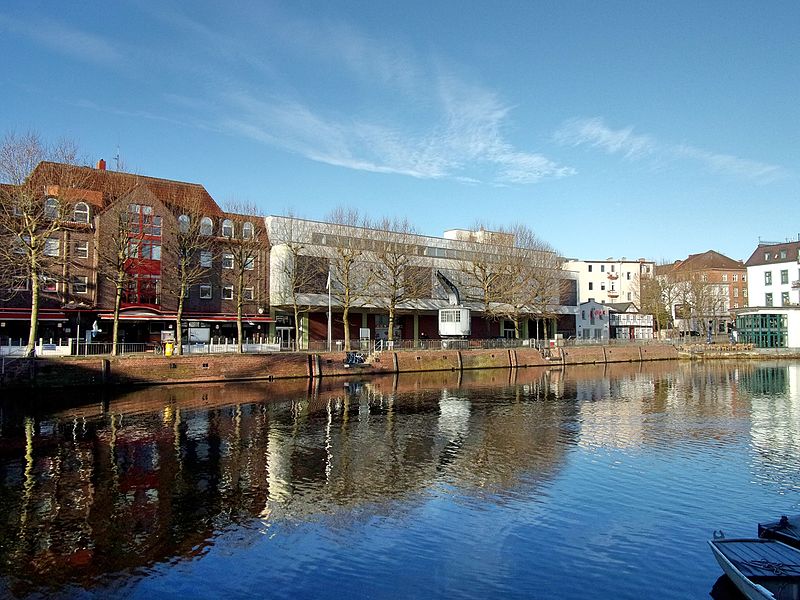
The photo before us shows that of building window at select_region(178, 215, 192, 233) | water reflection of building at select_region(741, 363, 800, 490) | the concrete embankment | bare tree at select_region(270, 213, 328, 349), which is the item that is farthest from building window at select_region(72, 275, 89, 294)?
water reflection of building at select_region(741, 363, 800, 490)

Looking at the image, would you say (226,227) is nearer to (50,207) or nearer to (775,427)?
(50,207)

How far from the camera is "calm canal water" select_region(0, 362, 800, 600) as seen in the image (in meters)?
10.9

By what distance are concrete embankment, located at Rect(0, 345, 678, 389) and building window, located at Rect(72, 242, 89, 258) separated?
1527cm

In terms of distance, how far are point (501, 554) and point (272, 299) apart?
5116 centimetres

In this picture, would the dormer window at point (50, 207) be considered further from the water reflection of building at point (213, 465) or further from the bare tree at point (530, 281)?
the bare tree at point (530, 281)

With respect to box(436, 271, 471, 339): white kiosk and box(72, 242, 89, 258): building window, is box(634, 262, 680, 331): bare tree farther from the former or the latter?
box(72, 242, 89, 258): building window

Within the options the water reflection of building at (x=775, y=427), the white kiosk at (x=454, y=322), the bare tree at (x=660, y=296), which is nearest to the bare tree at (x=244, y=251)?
the white kiosk at (x=454, y=322)

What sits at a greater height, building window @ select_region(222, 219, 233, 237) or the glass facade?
building window @ select_region(222, 219, 233, 237)

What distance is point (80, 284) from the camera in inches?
2010

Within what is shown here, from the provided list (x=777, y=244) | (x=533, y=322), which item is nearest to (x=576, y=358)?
(x=533, y=322)

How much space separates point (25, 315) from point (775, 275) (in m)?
94.4

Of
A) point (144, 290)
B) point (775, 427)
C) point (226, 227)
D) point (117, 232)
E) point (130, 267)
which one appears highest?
point (226, 227)

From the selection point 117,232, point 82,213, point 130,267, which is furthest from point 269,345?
point 82,213

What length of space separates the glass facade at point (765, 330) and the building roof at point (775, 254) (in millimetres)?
10681
